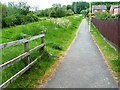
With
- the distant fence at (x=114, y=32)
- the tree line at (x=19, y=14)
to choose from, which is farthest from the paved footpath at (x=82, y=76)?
the tree line at (x=19, y=14)

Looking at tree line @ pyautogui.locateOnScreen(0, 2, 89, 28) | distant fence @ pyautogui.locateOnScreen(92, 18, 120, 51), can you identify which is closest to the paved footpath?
distant fence @ pyautogui.locateOnScreen(92, 18, 120, 51)

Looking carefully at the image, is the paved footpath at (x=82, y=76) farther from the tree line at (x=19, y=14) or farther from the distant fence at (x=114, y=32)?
the tree line at (x=19, y=14)

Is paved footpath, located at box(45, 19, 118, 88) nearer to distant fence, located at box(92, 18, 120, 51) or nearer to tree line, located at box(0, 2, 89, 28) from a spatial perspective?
distant fence, located at box(92, 18, 120, 51)

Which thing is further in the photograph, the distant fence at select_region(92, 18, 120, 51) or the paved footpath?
the distant fence at select_region(92, 18, 120, 51)

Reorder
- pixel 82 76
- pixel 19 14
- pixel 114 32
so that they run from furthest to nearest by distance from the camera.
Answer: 1. pixel 19 14
2. pixel 114 32
3. pixel 82 76

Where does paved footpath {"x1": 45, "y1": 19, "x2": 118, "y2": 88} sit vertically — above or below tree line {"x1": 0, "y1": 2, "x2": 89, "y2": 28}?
below

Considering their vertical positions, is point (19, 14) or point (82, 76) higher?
point (19, 14)

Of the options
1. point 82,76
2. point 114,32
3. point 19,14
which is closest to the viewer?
point 82,76

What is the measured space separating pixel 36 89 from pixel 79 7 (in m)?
158

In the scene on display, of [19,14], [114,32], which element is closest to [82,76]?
[114,32]

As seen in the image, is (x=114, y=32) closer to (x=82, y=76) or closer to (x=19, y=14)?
(x=82, y=76)

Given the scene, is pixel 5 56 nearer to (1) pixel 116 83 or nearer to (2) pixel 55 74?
(2) pixel 55 74

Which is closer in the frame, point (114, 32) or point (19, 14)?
point (114, 32)

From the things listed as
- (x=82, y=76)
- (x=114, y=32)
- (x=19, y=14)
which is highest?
(x=19, y=14)
